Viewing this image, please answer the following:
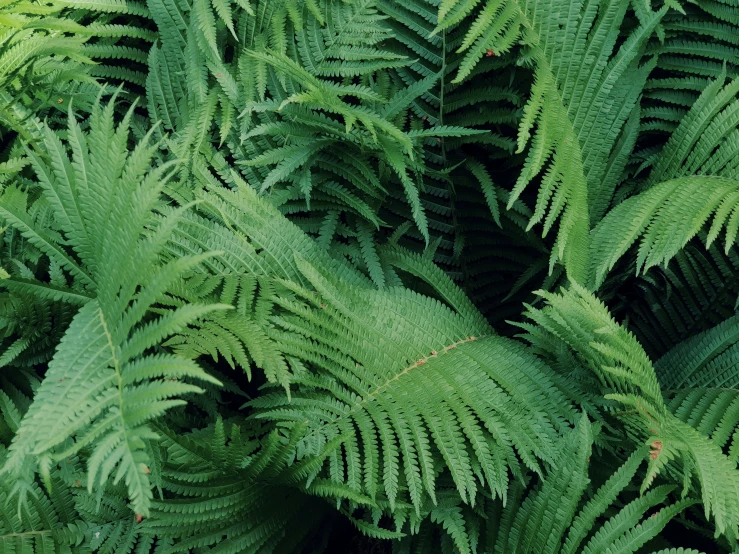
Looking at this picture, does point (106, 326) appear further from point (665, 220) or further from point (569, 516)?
point (665, 220)

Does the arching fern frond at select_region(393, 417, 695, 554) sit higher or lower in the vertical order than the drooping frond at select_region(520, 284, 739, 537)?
lower

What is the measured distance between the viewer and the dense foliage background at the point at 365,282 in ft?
3.16

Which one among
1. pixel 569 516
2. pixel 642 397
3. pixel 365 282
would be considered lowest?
pixel 569 516

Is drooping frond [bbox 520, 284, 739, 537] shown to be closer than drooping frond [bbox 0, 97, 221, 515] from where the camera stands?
No

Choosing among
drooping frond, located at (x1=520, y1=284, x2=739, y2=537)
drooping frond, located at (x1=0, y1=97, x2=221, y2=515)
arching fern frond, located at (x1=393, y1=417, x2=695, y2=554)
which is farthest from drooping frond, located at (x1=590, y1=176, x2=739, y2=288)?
drooping frond, located at (x1=0, y1=97, x2=221, y2=515)

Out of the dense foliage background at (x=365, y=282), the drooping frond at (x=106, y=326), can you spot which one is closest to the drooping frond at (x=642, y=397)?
the dense foliage background at (x=365, y=282)

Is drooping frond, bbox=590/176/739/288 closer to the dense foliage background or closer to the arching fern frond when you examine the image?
the dense foliage background

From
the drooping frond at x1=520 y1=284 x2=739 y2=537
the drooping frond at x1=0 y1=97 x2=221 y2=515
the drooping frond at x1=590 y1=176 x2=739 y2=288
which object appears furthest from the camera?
the drooping frond at x1=590 y1=176 x2=739 y2=288

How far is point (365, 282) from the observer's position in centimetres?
130

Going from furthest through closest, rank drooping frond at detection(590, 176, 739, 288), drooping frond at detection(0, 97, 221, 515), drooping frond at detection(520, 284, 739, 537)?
drooping frond at detection(590, 176, 739, 288) → drooping frond at detection(520, 284, 739, 537) → drooping frond at detection(0, 97, 221, 515)

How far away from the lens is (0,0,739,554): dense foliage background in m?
0.96

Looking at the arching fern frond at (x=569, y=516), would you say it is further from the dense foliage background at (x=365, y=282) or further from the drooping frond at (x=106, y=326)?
the drooping frond at (x=106, y=326)

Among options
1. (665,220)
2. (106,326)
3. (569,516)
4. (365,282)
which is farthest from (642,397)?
(106,326)

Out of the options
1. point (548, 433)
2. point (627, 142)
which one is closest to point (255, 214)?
point (548, 433)
